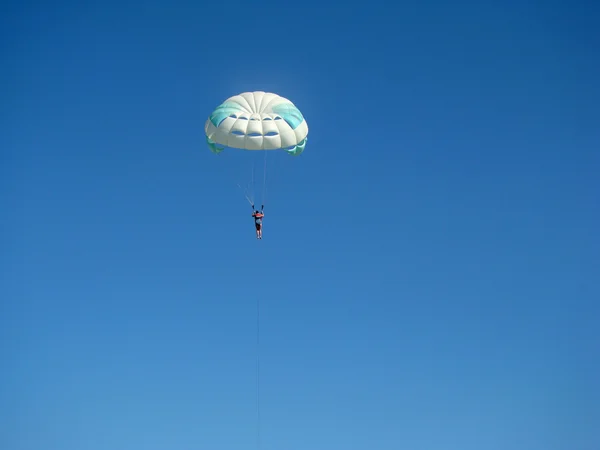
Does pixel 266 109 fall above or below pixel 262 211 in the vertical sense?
above

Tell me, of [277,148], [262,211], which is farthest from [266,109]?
[262,211]

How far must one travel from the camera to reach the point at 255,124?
132ft

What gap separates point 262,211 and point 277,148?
322cm

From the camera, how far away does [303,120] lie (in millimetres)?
41656

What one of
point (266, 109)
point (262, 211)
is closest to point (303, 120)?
point (266, 109)

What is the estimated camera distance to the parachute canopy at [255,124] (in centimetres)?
4025

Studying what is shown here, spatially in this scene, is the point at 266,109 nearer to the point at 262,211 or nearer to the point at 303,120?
the point at 303,120

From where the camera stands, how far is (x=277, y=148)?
135ft

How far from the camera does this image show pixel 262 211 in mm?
41438

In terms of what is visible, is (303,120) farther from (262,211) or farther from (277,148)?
(262,211)

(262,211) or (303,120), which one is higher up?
(303,120)

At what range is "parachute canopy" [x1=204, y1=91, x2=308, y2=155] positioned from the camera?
4025cm

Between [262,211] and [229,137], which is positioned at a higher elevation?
[229,137]

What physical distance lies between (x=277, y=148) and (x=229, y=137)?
244cm
